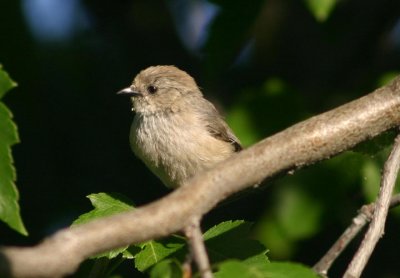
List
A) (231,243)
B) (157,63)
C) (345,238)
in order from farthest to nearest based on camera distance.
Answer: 1. (157,63)
2. (231,243)
3. (345,238)

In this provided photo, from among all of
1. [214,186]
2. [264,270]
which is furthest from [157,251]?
[264,270]

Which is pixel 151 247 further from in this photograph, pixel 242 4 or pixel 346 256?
pixel 346 256

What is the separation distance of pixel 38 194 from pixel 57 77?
4.07 ft

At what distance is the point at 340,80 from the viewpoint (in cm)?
761

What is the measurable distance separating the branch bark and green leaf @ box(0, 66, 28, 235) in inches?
9.3

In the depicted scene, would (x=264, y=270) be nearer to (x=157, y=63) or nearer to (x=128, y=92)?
(x=128, y=92)

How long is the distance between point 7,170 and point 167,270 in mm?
680

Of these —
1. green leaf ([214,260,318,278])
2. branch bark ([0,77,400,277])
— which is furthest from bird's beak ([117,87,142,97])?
green leaf ([214,260,318,278])

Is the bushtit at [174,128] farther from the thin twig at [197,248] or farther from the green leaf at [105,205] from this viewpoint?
the thin twig at [197,248]

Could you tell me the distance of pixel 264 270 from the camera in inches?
118

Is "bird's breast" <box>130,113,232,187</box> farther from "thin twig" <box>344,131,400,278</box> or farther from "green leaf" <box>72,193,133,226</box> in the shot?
"thin twig" <box>344,131,400,278</box>

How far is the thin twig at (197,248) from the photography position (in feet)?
9.27

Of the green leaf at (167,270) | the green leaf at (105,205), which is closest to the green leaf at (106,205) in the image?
the green leaf at (105,205)

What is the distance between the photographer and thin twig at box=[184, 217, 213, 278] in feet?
9.27
